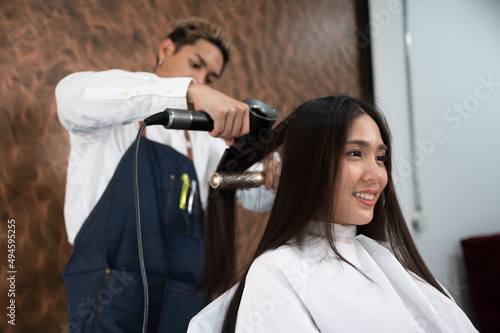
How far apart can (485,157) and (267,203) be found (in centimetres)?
132

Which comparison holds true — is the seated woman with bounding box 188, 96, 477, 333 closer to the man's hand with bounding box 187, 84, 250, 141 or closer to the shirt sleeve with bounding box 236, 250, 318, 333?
the shirt sleeve with bounding box 236, 250, 318, 333

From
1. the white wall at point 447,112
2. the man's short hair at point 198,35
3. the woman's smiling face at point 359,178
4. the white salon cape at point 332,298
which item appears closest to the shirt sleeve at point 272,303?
the white salon cape at point 332,298

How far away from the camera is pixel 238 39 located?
98.8 inches

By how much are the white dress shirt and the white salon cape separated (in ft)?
1.55

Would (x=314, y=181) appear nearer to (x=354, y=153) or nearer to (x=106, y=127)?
(x=354, y=153)

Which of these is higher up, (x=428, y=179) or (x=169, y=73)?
(x=169, y=73)

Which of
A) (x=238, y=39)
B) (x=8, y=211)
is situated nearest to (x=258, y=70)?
(x=238, y=39)

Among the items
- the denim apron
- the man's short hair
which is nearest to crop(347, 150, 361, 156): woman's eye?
the denim apron

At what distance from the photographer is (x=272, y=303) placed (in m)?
1.04

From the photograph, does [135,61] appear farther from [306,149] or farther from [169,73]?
[306,149]

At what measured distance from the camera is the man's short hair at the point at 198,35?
1.85 m

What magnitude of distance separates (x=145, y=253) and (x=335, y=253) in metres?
0.57

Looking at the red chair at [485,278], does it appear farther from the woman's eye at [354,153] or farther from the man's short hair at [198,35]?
the man's short hair at [198,35]

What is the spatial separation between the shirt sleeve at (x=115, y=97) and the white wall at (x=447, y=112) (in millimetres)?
1421
